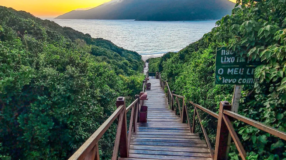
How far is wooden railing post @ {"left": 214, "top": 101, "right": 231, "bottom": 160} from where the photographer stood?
2.40 meters

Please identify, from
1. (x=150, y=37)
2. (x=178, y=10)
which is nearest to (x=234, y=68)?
(x=150, y=37)

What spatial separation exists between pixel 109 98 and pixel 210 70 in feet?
13.7

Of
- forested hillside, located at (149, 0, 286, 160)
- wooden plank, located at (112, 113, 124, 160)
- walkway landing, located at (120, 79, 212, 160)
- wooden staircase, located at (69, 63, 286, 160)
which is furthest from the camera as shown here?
walkway landing, located at (120, 79, 212, 160)

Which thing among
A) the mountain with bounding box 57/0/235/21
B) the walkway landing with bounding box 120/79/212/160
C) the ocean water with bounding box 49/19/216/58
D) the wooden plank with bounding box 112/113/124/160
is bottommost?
the walkway landing with bounding box 120/79/212/160

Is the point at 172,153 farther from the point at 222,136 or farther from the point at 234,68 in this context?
the point at 234,68

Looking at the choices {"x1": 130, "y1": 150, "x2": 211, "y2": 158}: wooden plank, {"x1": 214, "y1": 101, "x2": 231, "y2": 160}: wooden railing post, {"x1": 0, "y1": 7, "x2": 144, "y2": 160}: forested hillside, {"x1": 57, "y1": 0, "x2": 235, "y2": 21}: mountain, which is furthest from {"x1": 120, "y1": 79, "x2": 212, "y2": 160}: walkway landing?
{"x1": 57, "y1": 0, "x2": 235, "y2": 21}: mountain

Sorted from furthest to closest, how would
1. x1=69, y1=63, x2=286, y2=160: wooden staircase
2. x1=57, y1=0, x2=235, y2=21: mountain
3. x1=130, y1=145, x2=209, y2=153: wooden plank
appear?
1. x1=57, y1=0, x2=235, y2=21: mountain
2. x1=130, y1=145, x2=209, y2=153: wooden plank
3. x1=69, y1=63, x2=286, y2=160: wooden staircase

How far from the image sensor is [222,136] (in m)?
2.50

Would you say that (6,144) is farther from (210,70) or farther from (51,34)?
(51,34)

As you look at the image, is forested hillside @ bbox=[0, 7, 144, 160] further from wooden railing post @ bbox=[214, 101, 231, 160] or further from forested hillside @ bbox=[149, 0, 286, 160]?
forested hillside @ bbox=[149, 0, 286, 160]

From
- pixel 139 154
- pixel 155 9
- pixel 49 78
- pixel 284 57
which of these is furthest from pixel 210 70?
pixel 155 9

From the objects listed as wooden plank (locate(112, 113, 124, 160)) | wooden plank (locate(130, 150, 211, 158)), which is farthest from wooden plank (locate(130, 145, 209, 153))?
wooden plank (locate(112, 113, 124, 160))

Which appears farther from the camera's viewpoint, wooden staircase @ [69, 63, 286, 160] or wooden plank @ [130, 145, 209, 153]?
wooden plank @ [130, 145, 209, 153]

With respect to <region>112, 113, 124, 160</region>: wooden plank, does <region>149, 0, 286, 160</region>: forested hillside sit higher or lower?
higher
